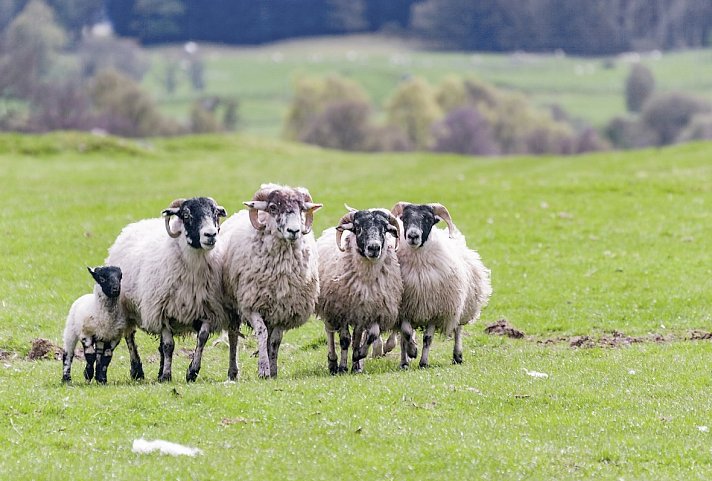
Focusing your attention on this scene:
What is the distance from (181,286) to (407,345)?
4042 mm

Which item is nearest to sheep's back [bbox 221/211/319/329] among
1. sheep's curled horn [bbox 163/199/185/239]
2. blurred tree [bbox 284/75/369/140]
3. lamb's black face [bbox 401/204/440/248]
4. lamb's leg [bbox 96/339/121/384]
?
sheep's curled horn [bbox 163/199/185/239]

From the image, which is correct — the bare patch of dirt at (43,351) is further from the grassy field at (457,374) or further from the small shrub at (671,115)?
the small shrub at (671,115)

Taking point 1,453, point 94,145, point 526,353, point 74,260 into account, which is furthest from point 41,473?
point 94,145

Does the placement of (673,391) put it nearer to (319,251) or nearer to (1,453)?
(319,251)

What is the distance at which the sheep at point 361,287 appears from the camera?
60.7 ft

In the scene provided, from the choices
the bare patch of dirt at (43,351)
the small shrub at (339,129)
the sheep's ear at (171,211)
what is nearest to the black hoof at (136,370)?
the bare patch of dirt at (43,351)

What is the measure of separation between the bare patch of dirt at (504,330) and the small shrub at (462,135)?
399 feet

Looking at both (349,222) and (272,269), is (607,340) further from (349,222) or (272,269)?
(272,269)

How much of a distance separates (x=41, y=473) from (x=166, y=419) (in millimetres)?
2201

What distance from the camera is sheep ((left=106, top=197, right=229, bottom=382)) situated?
1756cm

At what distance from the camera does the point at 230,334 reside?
738 inches

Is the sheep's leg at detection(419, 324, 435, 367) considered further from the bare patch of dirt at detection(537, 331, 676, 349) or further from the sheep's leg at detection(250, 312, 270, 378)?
the bare patch of dirt at detection(537, 331, 676, 349)

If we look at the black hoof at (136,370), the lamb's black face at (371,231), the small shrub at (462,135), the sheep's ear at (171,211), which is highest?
the sheep's ear at (171,211)

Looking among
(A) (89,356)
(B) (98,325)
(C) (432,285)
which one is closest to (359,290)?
(C) (432,285)
